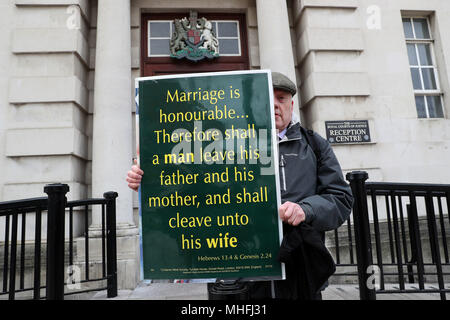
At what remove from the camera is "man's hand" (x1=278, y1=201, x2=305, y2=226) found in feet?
4.96

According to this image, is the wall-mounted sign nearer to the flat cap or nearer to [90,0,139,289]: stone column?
[90,0,139,289]: stone column

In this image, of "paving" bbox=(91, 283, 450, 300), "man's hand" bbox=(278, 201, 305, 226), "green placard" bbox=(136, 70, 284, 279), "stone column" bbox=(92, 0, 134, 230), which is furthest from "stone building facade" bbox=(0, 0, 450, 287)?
"man's hand" bbox=(278, 201, 305, 226)

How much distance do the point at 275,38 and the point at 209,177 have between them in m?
5.49

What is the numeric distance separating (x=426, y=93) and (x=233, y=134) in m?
7.33

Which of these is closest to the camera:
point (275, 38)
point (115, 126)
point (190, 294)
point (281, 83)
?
point (281, 83)

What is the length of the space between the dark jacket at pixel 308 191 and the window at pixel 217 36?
5.82 m

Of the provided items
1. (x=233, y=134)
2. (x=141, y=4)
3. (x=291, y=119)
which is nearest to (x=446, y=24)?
(x=141, y=4)

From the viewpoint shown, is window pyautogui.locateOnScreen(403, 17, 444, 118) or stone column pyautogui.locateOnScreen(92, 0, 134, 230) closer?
stone column pyautogui.locateOnScreen(92, 0, 134, 230)

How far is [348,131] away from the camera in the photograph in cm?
627

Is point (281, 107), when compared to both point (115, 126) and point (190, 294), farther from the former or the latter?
point (115, 126)

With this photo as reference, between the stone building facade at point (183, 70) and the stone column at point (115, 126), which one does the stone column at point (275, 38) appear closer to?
the stone building facade at point (183, 70)

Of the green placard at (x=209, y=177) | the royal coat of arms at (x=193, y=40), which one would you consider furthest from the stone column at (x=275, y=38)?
the green placard at (x=209, y=177)

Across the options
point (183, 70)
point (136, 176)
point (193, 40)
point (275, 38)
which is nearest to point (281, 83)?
point (136, 176)

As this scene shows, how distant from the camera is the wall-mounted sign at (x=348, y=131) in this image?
620 cm
